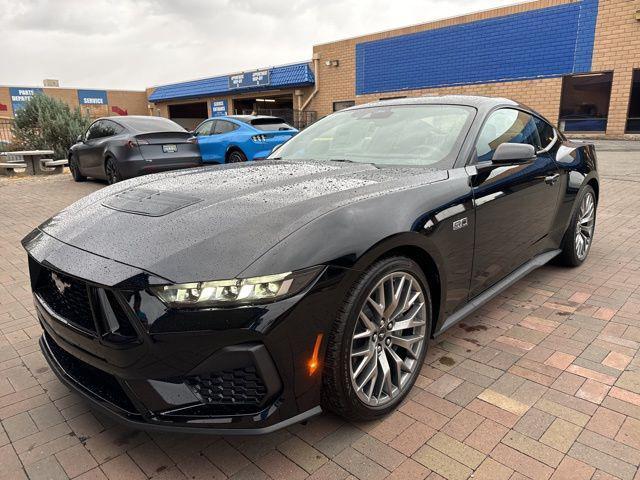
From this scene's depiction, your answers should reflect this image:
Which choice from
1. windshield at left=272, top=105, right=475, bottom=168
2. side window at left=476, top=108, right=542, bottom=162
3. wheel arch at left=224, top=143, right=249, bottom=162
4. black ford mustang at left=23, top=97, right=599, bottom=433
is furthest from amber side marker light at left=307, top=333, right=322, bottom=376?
wheel arch at left=224, top=143, right=249, bottom=162

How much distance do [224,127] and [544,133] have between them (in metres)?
8.30

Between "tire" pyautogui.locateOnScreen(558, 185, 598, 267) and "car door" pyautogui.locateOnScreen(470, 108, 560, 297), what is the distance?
1.92 feet

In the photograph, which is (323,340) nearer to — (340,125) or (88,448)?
(88,448)

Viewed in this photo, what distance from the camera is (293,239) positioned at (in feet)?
6.19

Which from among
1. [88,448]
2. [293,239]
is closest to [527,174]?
[293,239]

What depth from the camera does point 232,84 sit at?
30.2m

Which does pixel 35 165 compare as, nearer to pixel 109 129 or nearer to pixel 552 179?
pixel 109 129

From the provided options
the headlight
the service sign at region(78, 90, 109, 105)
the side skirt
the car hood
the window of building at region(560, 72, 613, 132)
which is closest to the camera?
the headlight

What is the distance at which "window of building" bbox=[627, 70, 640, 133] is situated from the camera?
16.9 meters

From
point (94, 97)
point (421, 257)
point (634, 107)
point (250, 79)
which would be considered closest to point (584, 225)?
point (421, 257)

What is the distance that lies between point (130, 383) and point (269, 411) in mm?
550

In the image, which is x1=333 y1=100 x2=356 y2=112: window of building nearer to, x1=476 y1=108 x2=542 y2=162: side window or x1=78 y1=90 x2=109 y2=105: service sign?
x1=476 y1=108 x2=542 y2=162: side window

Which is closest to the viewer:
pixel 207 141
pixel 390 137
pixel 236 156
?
pixel 390 137

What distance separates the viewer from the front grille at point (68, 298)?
1974 mm
